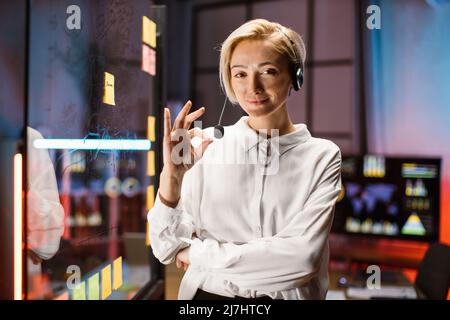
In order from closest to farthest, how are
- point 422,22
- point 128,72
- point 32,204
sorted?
point 32,204 → point 128,72 → point 422,22

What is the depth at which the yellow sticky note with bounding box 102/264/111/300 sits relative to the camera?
50.5 inches

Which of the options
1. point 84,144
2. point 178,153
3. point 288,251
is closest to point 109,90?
point 84,144

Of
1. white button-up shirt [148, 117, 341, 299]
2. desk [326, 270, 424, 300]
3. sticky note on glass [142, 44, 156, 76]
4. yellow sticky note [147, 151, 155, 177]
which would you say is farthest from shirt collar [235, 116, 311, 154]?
desk [326, 270, 424, 300]

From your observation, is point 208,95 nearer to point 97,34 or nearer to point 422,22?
point 97,34

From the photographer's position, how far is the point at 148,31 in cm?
140

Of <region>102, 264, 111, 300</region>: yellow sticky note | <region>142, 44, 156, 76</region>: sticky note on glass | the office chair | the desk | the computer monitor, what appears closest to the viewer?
<region>102, 264, 111, 300</region>: yellow sticky note

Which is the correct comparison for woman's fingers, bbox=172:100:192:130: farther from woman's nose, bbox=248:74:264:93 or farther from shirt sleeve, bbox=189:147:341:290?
shirt sleeve, bbox=189:147:341:290

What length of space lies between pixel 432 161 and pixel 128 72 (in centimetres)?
161

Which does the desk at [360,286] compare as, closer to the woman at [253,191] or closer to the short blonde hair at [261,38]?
the woman at [253,191]

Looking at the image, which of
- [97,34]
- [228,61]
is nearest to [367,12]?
[228,61]

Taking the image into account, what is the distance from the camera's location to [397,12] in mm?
1551

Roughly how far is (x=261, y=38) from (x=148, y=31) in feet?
1.52
